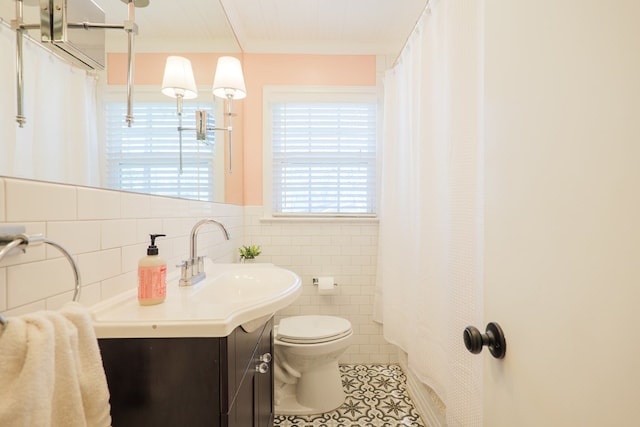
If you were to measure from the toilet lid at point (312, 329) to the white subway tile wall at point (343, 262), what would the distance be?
15.1 inches

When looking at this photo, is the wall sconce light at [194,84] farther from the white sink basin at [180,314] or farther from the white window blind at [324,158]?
the white sink basin at [180,314]

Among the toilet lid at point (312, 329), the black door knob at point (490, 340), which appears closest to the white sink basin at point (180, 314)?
the black door knob at point (490, 340)

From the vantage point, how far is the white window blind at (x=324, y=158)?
7.77 ft

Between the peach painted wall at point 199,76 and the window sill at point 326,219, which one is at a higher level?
the peach painted wall at point 199,76

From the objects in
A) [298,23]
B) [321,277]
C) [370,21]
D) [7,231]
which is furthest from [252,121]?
[7,231]

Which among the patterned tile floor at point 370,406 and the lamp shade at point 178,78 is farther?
the patterned tile floor at point 370,406

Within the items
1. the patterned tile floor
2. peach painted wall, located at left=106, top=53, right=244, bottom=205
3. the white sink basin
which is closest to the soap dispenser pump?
the white sink basin

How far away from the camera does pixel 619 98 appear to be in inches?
13.6

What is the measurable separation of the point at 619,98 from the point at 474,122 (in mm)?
725

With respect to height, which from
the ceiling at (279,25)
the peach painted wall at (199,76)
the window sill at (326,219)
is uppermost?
the ceiling at (279,25)

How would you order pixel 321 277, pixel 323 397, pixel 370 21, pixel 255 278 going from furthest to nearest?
1. pixel 321 277
2. pixel 370 21
3. pixel 323 397
4. pixel 255 278

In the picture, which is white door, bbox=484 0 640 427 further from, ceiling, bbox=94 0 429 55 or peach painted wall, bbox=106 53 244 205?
ceiling, bbox=94 0 429 55

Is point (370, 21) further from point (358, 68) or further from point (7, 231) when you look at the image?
point (7, 231)

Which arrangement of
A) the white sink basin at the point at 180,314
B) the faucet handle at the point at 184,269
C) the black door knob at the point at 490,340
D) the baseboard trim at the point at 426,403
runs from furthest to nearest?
the baseboard trim at the point at 426,403
the faucet handle at the point at 184,269
the white sink basin at the point at 180,314
the black door knob at the point at 490,340
